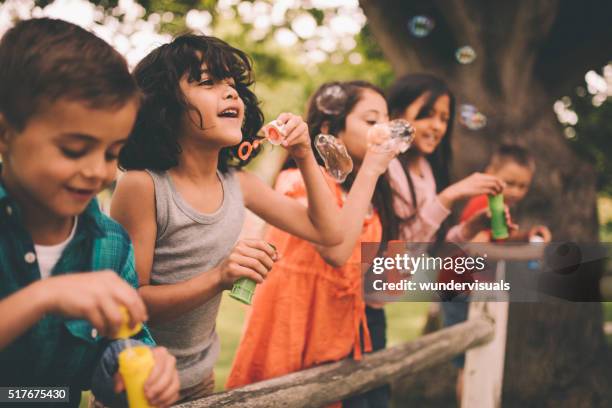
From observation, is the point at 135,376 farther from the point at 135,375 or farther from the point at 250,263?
the point at 250,263

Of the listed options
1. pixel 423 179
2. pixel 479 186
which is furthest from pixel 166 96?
pixel 423 179

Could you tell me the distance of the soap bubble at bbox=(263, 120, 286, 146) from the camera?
152cm

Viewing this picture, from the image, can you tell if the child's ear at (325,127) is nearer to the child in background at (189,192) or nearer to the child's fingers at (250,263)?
the child in background at (189,192)

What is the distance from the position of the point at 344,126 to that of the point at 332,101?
0.11 meters

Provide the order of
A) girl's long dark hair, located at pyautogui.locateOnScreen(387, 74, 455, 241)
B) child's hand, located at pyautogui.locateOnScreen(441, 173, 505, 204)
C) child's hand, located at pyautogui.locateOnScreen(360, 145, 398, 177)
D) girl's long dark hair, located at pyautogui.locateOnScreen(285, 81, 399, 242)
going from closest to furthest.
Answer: child's hand, located at pyautogui.locateOnScreen(360, 145, 398, 177)
girl's long dark hair, located at pyautogui.locateOnScreen(285, 81, 399, 242)
child's hand, located at pyautogui.locateOnScreen(441, 173, 505, 204)
girl's long dark hair, located at pyautogui.locateOnScreen(387, 74, 455, 241)

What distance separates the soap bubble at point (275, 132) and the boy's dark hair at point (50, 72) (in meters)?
0.56

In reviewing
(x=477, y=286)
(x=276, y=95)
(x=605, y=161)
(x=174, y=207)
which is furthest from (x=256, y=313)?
(x=276, y=95)

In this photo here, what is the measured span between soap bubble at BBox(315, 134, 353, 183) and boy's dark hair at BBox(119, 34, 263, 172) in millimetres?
538

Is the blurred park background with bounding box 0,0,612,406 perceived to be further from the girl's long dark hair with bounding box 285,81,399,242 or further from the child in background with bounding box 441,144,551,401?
the girl's long dark hair with bounding box 285,81,399,242

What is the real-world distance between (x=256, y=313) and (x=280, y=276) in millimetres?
158

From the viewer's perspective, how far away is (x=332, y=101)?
2.09 meters

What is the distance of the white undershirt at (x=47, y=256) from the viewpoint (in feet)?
3.45

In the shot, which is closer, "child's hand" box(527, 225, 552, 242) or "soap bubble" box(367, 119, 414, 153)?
"soap bubble" box(367, 119, 414, 153)

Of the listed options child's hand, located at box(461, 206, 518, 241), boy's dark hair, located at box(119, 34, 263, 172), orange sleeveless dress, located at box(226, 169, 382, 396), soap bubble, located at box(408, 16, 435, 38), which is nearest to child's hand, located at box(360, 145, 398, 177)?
orange sleeveless dress, located at box(226, 169, 382, 396)
